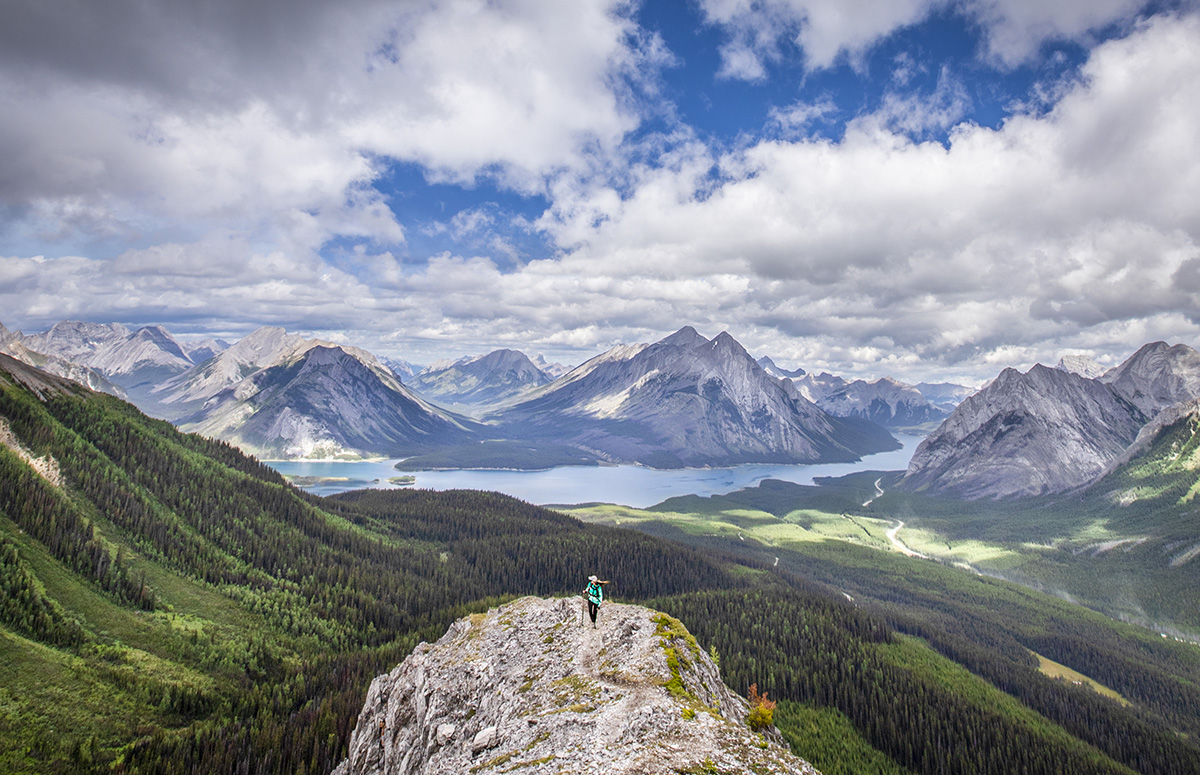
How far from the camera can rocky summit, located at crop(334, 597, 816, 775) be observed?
20078mm

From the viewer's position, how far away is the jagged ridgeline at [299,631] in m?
62.4

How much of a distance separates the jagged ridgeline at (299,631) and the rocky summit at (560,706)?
91.0ft

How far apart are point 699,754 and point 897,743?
81182 millimetres

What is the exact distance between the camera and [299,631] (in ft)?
315

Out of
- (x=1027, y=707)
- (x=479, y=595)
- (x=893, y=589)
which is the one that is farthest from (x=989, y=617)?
(x=479, y=595)

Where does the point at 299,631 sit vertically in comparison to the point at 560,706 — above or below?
below

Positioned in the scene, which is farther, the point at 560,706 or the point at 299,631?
the point at 299,631

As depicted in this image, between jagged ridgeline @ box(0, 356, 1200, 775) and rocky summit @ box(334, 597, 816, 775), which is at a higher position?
rocky summit @ box(334, 597, 816, 775)

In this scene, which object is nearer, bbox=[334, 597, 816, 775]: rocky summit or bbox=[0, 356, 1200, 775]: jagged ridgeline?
bbox=[334, 597, 816, 775]: rocky summit

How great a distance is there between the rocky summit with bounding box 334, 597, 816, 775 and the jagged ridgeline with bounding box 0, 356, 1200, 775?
27.7 metres

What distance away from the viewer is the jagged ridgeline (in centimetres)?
6238

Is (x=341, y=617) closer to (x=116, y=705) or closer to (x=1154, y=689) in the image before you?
(x=116, y=705)

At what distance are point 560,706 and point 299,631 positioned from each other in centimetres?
9058

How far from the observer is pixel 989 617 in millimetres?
151875
